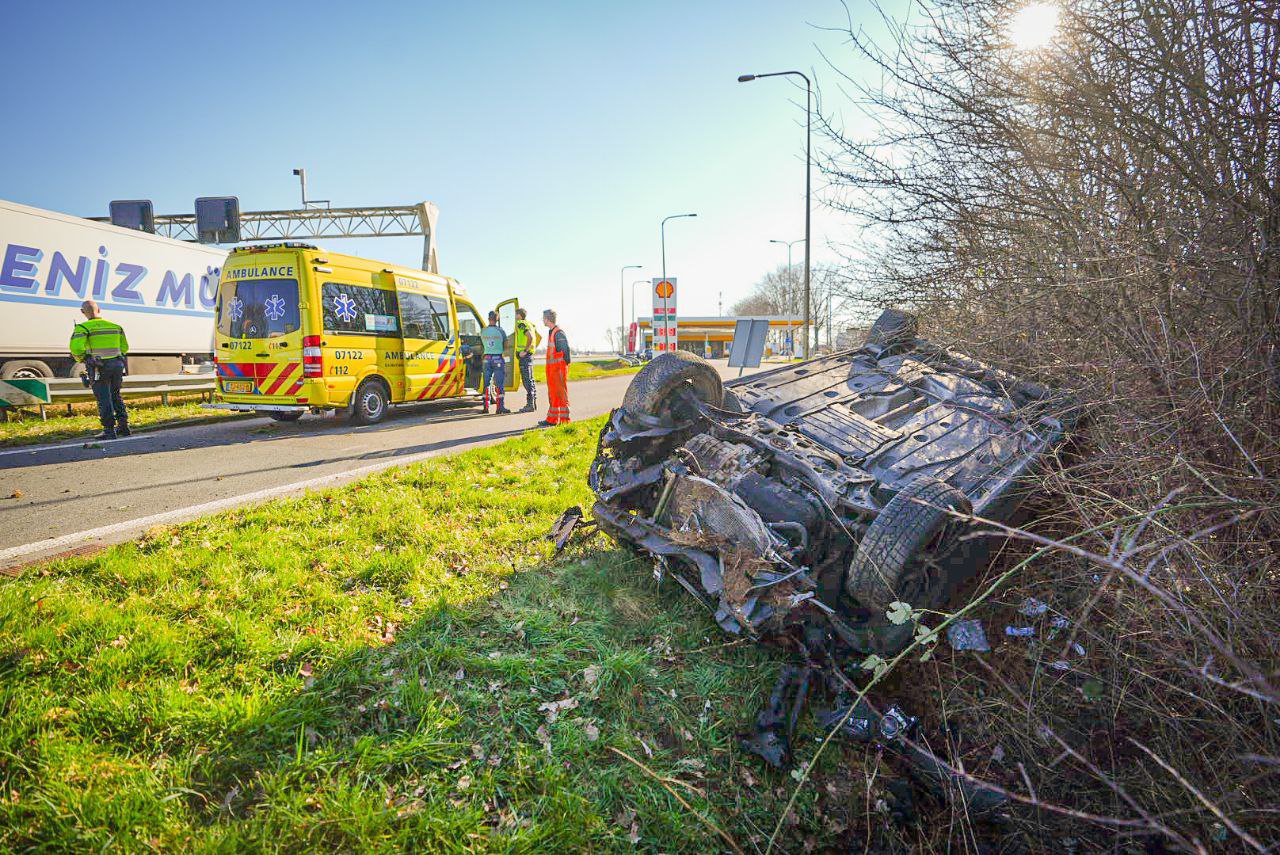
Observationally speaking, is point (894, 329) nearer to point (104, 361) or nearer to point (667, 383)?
point (667, 383)

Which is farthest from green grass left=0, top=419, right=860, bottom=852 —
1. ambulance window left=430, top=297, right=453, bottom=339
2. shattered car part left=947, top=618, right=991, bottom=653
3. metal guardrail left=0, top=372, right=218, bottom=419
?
ambulance window left=430, top=297, right=453, bottom=339

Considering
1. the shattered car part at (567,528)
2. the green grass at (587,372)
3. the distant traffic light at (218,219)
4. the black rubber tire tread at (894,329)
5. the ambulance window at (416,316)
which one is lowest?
the shattered car part at (567,528)

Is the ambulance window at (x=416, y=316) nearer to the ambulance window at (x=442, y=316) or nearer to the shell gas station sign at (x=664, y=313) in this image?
the ambulance window at (x=442, y=316)

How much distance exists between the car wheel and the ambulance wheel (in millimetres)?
8027

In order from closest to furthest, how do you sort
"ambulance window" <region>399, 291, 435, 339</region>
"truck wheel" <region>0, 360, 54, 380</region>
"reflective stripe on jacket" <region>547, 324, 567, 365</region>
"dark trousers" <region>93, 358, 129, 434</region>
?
"dark trousers" <region>93, 358, 129, 434</region> < "reflective stripe on jacket" <region>547, 324, 567, 365</region> < "truck wheel" <region>0, 360, 54, 380</region> < "ambulance window" <region>399, 291, 435, 339</region>

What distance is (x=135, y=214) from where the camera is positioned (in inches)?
536

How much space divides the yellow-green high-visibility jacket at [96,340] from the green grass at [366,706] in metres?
5.50

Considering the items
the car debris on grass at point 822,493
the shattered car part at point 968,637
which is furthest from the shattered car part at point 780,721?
the shattered car part at point 968,637

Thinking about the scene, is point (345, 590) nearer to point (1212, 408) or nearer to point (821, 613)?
point (821, 613)

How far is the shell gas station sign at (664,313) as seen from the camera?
10.7 metres

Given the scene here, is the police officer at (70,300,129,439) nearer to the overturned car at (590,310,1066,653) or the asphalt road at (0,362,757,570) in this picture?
the asphalt road at (0,362,757,570)

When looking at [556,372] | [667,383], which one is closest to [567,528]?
[667,383]

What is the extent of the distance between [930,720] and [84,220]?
1436 centimetres

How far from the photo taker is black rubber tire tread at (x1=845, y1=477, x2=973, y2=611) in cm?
239
